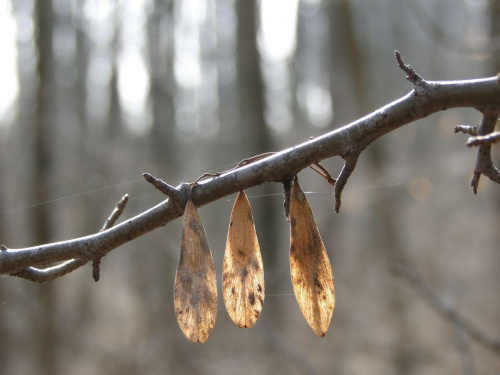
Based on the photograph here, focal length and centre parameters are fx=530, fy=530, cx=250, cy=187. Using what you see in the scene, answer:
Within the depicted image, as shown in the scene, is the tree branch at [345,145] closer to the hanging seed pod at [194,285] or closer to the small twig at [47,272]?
the hanging seed pod at [194,285]

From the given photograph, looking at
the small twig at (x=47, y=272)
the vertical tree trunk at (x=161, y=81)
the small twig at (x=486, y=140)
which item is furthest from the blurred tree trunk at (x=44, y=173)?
the small twig at (x=486, y=140)

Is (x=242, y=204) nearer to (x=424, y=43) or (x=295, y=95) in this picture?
(x=424, y=43)

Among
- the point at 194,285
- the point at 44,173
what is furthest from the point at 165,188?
the point at 44,173

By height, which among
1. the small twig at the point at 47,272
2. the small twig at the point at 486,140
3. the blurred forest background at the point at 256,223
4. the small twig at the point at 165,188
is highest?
the small twig at the point at 486,140

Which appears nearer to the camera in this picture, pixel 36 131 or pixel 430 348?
pixel 36 131

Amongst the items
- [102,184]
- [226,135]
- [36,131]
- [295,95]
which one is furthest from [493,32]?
[295,95]
